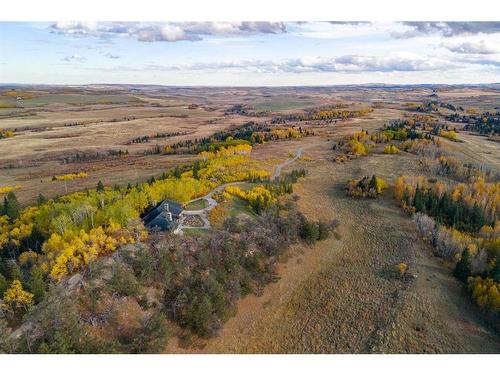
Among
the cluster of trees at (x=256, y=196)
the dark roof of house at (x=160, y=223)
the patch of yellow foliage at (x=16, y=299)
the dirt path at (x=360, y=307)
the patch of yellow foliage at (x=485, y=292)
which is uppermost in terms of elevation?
the dark roof of house at (x=160, y=223)

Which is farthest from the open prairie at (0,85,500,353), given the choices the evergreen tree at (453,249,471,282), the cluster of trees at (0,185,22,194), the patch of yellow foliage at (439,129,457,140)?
the patch of yellow foliage at (439,129,457,140)

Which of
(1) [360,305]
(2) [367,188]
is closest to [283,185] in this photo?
(2) [367,188]

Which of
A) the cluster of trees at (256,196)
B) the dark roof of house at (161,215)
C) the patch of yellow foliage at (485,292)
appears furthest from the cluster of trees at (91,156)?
the patch of yellow foliage at (485,292)

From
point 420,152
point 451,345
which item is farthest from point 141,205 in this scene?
point 420,152

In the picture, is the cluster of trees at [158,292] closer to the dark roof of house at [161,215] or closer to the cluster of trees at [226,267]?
the cluster of trees at [226,267]

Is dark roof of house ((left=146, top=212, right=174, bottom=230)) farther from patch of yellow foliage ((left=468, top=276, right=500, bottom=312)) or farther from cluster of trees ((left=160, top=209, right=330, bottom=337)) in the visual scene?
patch of yellow foliage ((left=468, top=276, right=500, bottom=312))

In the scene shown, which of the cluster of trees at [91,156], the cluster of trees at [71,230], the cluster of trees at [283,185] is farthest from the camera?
the cluster of trees at [91,156]

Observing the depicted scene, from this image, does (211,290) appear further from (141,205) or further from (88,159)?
(88,159)

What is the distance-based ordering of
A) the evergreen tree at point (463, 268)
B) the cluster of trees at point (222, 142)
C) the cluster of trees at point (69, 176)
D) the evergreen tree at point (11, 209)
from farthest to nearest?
the cluster of trees at point (222, 142), the cluster of trees at point (69, 176), the evergreen tree at point (11, 209), the evergreen tree at point (463, 268)
